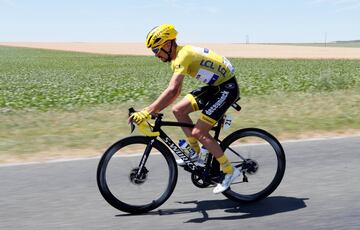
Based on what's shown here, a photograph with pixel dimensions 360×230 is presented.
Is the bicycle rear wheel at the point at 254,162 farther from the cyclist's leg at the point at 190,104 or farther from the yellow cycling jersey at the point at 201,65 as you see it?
the yellow cycling jersey at the point at 201,65

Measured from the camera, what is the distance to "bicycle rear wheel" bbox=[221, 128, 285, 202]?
18.0 feet

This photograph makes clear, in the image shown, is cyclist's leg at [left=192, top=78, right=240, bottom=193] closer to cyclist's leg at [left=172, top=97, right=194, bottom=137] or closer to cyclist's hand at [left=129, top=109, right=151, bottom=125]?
cyclist's leg at [left=172, top=97, right=194, bottom=137]

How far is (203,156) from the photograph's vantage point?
5.38m

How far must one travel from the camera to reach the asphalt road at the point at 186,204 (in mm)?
4836

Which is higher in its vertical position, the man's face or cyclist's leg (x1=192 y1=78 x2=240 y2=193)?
the man's face

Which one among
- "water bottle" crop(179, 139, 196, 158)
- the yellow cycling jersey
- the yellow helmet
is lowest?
"water bottle" crop(179, 139, 196, 158)

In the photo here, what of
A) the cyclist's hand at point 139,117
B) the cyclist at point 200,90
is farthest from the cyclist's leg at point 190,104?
the cyclist's hand at point 139,117

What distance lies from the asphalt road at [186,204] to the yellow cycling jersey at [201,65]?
1.41m

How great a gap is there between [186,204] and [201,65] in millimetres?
1564

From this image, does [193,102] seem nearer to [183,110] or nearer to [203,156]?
[183,110]

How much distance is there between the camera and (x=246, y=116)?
12.1m

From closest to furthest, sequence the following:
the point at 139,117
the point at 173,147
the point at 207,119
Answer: the point at 139,117, the point at 207,119, the point at 173,147

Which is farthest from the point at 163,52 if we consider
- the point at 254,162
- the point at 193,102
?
the point at 254,162

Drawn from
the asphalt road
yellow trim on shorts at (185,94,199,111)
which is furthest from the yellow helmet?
the asphalt road
